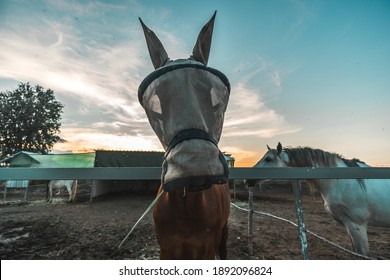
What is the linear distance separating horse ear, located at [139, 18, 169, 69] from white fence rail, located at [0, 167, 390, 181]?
0.90 meters

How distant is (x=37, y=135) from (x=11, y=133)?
2.01 metres

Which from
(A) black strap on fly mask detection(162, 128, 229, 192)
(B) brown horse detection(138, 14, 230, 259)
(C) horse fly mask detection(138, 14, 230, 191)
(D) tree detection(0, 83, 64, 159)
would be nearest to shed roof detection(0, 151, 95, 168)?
(D) tree detection(0, 83, 64, 159)

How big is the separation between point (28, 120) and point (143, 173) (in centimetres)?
2529

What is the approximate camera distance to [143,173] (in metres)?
1.51

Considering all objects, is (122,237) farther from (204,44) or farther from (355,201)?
(204,44)

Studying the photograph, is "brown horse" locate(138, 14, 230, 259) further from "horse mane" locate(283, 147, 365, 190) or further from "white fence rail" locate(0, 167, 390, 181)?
"horse mane" locate(283, 147, 365, 190)

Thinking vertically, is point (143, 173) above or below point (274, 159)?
below

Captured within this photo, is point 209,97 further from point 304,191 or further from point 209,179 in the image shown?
point 304,191

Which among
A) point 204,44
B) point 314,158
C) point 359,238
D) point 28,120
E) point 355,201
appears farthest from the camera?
point 28,120

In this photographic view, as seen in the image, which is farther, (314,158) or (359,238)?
(314,158)

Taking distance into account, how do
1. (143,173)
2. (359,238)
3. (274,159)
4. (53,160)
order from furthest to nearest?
(53,160)
(274,159)
(359,238)
(143,173)

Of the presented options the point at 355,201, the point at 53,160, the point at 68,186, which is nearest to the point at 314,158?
the point at 355,201

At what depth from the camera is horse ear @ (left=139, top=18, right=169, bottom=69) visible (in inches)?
66.7
